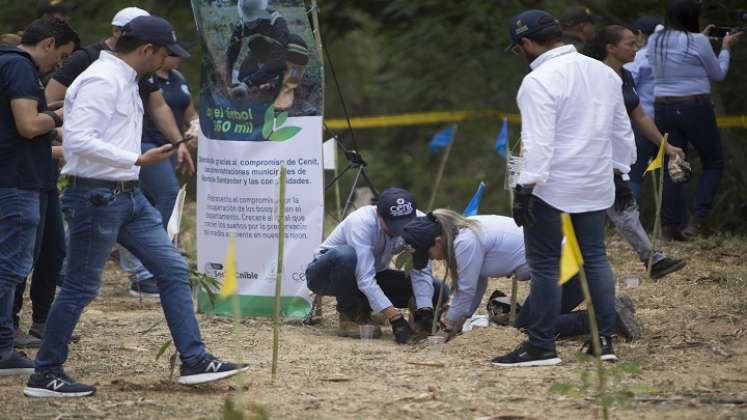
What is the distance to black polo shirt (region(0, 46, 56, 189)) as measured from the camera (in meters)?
6.19

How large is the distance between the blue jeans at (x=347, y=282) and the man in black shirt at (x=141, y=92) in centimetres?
139

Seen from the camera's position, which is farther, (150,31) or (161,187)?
(161,187)

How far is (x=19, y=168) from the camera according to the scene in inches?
248

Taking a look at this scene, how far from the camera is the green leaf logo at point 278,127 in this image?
817cm

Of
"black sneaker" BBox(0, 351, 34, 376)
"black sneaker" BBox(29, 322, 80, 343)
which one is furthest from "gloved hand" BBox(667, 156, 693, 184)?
"black sneaker" BBox(0, 351, 34, 376)

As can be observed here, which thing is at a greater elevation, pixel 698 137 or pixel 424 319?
pixel 698 137

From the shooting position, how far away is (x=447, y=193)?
15.9 meters

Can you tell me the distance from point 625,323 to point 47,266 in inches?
132

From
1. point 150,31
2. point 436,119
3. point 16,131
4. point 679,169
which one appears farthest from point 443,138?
point 150,31

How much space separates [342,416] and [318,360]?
1.47m

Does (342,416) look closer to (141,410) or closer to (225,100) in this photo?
(141,410)

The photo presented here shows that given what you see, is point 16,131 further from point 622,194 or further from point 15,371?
point 622,194

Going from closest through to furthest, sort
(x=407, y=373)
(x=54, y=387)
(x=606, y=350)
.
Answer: (x=54, y=387) → (x=407, y=373) → (x=606, y=350)

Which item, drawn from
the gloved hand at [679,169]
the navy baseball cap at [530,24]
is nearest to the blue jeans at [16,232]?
the navy baseball cap at [530,24]
